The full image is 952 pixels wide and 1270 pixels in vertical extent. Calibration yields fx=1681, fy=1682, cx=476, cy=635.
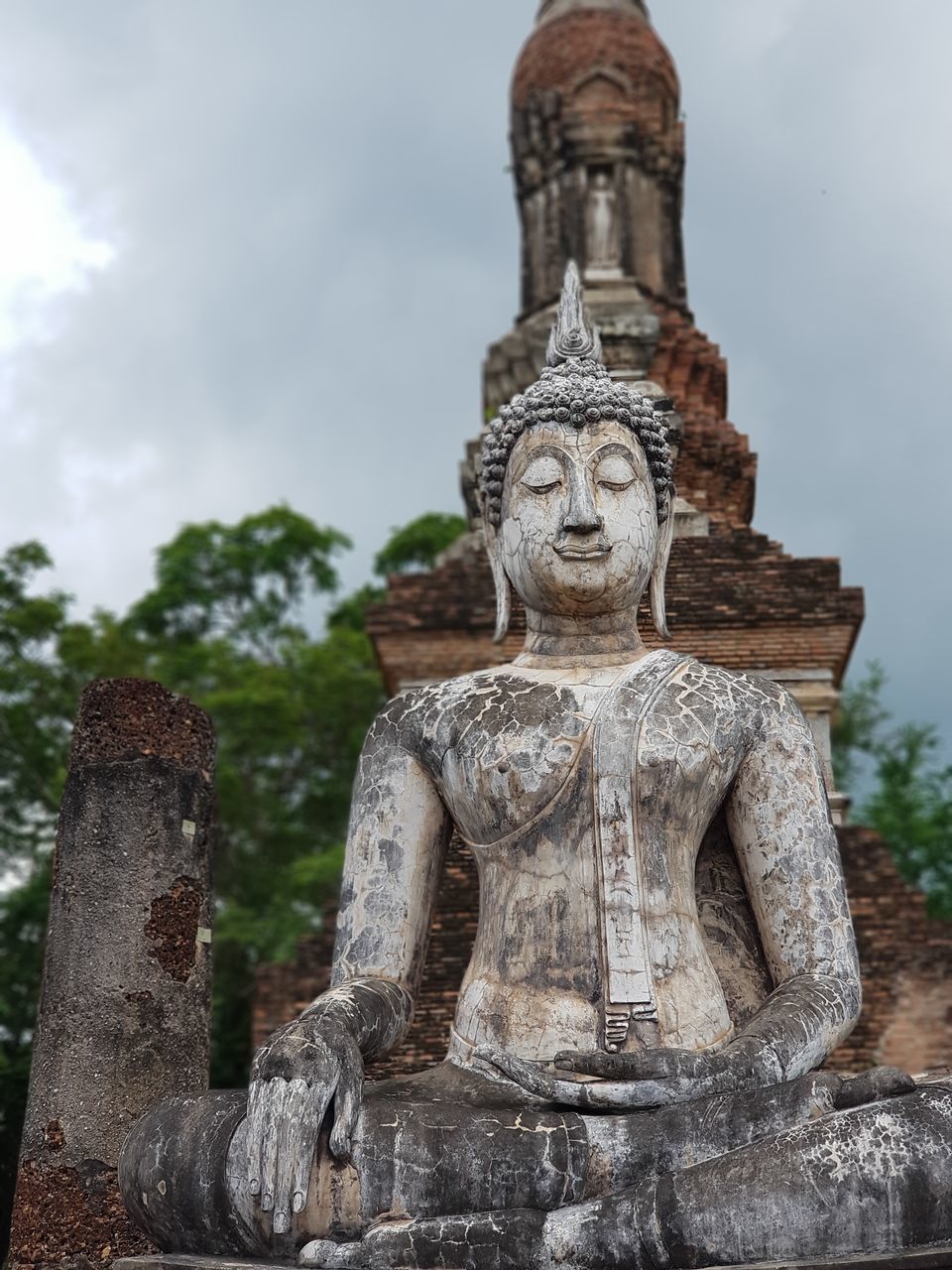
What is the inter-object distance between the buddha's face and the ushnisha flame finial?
14.9 inches

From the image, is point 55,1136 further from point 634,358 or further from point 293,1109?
point 634,358

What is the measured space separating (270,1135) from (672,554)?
18.6 ft

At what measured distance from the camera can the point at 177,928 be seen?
720cm

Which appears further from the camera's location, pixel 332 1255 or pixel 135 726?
pixel 135 726

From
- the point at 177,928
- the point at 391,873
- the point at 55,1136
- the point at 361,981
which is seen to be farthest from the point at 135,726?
the point at 361,981

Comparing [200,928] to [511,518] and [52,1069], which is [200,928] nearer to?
[52,1069]

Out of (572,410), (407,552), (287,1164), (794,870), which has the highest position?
(407,552)

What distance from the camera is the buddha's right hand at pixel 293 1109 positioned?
3.99m

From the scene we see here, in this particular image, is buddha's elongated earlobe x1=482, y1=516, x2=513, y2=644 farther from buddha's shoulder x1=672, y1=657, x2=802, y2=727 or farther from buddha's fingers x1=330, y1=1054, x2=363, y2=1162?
buddha's fingers x1=330, y1=1054, x2=363, y2=1162

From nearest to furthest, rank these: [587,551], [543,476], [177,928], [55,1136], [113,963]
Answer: [587,551] → [543,476] → [55,1136] → [113,963] → [177,928]

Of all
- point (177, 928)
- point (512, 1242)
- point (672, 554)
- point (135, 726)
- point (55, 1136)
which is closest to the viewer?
point (512, 1242)

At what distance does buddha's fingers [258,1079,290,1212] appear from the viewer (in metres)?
3.99

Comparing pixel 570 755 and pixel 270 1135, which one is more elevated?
pixel 570 755

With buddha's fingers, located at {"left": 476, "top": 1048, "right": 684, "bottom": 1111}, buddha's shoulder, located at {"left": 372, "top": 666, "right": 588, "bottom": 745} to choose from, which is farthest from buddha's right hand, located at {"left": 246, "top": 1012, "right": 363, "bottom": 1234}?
buddha's shoulder, located at {"left": 372, "top": 666, "right": 588, "bottom": 745}
